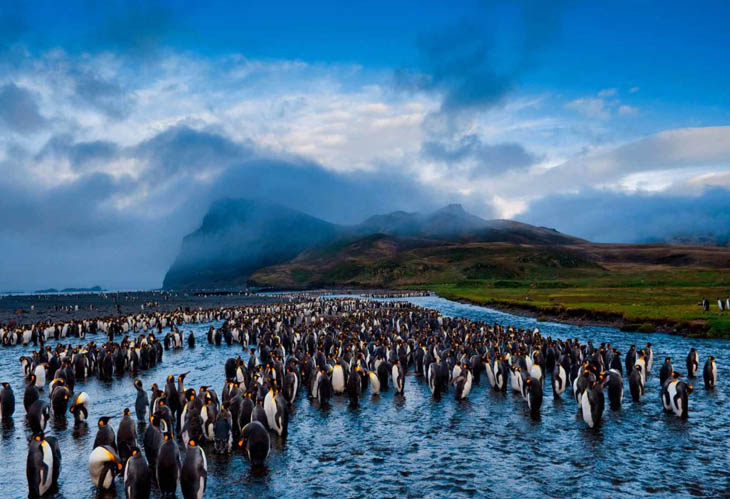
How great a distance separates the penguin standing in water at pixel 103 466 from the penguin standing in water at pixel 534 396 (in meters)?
13.0

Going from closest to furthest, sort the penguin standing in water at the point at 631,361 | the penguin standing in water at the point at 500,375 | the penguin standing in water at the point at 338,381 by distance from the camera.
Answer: the penguin standing in water at the point at 500,375 < the penguin standing in water at the point at 338,381 < the penguin standing in water at the point at 631,361

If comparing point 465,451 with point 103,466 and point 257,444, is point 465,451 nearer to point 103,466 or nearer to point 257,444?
point 257,444

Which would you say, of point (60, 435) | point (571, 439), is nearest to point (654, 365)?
point (571, 439)

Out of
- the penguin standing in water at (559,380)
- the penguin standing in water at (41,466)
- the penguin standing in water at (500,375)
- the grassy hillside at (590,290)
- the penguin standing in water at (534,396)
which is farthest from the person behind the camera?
the grassy hillside at (590,290)

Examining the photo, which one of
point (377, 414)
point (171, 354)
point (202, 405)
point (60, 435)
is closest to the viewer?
point (202, 405)

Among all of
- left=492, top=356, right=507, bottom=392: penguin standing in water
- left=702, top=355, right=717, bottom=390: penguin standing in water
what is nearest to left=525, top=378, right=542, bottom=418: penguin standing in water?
left=492, top=356, right=507, bottom=392: penguin standing in water

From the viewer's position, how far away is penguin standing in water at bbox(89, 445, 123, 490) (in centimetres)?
1122

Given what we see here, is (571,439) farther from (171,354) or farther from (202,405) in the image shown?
(171,354)

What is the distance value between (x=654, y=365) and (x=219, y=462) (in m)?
22.9

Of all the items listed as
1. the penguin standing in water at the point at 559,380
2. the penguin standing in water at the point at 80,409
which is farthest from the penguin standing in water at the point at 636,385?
the penguin standing in water at the point at 80,409

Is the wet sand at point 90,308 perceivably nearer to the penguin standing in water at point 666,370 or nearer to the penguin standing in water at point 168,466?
the penguin standing in water at point 168,466

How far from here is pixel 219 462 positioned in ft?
43.0

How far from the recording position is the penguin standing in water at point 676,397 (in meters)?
16.3

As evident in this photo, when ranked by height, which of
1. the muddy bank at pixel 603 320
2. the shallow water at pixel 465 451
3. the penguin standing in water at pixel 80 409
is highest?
the penguin standing in water at pixel 80 409
